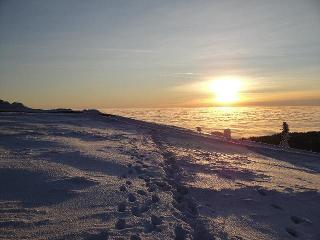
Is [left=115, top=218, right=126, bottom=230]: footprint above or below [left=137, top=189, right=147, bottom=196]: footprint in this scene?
below

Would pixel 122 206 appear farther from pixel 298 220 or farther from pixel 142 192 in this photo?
pixel 298 220

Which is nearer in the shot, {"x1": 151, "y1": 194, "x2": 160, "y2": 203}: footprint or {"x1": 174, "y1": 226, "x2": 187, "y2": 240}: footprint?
{"x1": 174, "y1": 226, "x2": 187, "y2": 240}: footprint

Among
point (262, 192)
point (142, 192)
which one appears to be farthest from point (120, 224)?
point (262, 192)

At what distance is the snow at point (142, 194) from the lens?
6.20 metres

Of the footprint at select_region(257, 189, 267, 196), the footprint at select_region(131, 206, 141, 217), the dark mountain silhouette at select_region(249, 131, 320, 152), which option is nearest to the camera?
the footprint at select_region(131, 206, 141, 217)

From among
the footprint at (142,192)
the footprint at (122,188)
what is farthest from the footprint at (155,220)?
the footprint at (122,188)

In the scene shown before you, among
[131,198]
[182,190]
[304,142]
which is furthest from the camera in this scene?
[304,142]

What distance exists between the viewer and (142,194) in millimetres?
8133

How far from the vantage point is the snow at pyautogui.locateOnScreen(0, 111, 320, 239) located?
6.20 meters

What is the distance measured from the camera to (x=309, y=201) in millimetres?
9086

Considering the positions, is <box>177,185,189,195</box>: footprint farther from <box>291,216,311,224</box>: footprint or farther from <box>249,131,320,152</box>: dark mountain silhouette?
<box>249,131,320,152</box>: dark mountain silhouette

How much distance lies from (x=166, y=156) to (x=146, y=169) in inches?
118

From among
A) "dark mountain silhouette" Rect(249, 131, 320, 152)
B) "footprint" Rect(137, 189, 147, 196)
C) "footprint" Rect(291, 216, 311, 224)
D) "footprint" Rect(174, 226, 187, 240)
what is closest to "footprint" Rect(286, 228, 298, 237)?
"footprint" Rect(291, 216, 311, 224)

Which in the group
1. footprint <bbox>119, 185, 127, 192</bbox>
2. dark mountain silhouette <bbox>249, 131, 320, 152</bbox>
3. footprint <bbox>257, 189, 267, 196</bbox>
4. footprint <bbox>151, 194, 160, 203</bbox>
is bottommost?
dark mountain silhouette <bbox>249, 131, 320, 152</bbox>
